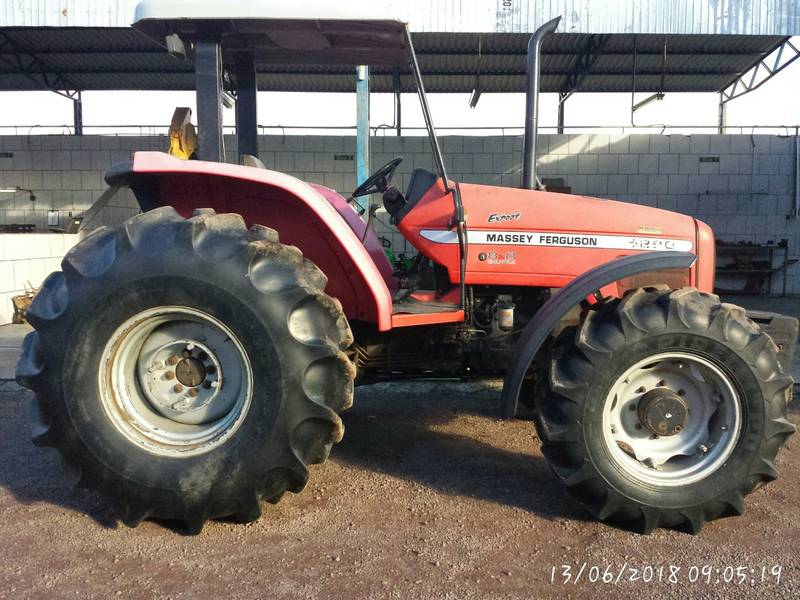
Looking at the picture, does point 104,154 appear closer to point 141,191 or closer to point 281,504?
point 141,191

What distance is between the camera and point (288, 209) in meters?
2.89

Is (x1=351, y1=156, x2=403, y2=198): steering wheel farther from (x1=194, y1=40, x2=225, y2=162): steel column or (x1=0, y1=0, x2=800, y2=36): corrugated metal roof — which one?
(x1=0, y1=0, x2=800, y2=36): corrugated metal roof

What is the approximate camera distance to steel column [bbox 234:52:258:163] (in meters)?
3.25

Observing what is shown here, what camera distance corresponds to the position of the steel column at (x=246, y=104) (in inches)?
128

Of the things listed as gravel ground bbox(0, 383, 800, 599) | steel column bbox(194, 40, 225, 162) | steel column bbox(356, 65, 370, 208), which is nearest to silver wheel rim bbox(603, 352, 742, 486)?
gravel ground bbox(0, 383, 800, 599)

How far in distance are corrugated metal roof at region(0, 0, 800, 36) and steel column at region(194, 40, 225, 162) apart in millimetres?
7052

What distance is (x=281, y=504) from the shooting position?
2.71 m

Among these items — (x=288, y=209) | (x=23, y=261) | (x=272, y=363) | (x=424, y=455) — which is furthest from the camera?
(x=23, y=261)

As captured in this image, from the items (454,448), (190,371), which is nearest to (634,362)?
(454,448)

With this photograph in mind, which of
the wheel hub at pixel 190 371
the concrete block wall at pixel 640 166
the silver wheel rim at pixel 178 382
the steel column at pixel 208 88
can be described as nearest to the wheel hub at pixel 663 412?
the silver wheel rim at pixel 178 382

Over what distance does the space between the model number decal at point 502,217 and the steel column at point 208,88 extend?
1.34m

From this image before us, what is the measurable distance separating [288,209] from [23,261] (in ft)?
22.7

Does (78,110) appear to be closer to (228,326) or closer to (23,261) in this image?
(23,261)
